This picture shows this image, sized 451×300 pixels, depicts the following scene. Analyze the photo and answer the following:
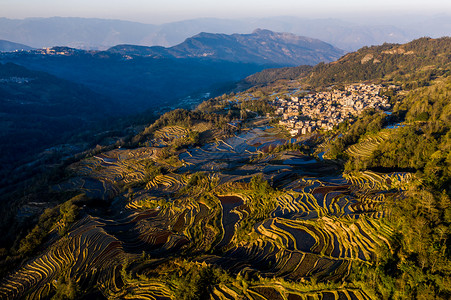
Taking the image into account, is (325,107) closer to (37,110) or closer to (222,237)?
(222,237)

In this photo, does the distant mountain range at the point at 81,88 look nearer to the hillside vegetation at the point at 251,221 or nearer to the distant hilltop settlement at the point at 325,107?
the hillside vegetation at the point at 251,221

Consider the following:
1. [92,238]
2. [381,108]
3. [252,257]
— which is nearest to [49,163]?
[92,238]

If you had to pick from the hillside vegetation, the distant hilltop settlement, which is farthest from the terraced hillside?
the distant hilltop settlement

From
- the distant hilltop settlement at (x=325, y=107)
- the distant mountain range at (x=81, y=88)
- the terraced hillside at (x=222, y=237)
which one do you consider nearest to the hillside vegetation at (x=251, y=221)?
the terraced hillside at (x=222, y=237)

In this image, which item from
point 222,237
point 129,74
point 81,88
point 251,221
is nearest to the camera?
point 222,237

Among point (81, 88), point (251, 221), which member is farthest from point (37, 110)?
point (251, 221)

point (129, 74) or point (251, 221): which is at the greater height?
point (129, 74)

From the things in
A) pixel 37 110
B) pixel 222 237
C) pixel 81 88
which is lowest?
pixel 37 110
